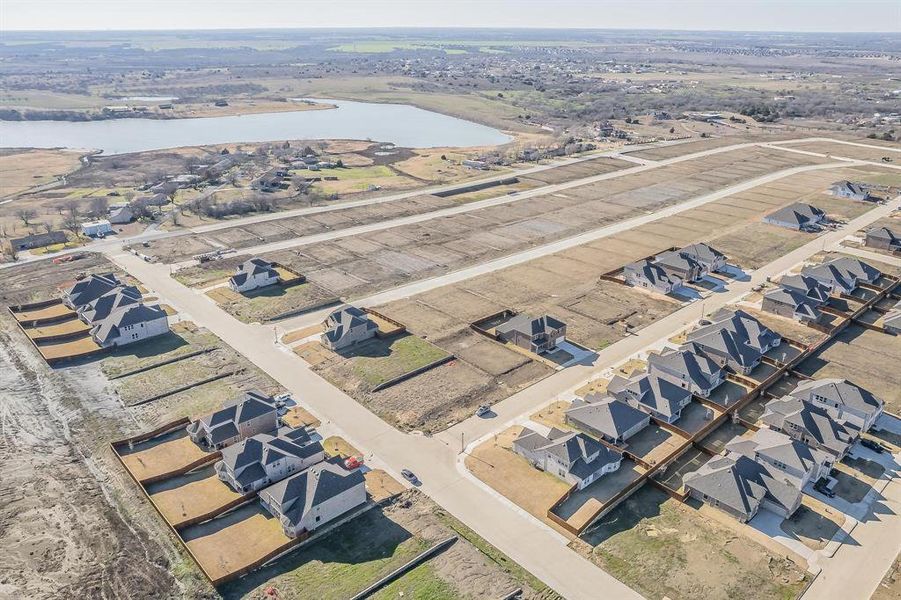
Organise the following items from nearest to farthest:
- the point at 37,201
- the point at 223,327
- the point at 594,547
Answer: the point at 594,547 < the point at 223,327 < the point at 37,201

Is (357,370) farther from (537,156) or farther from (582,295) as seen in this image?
(537,156)

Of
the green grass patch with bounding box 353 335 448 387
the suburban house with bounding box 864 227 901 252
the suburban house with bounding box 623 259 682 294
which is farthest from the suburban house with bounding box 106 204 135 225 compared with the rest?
the suburban house with bounding box 864 227 901 252

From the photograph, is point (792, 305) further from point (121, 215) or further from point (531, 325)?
point (121, 215)

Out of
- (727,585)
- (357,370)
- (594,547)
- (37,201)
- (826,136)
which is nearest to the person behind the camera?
(727,585)

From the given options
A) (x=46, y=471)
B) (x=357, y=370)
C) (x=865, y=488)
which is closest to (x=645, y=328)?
(x=865, y=488)

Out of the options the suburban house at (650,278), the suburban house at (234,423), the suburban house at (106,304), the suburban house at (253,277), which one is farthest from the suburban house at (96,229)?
the suburban house at (650,278)

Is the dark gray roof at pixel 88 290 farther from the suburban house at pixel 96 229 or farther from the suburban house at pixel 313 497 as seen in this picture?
the suburban house at pixel 313 497
